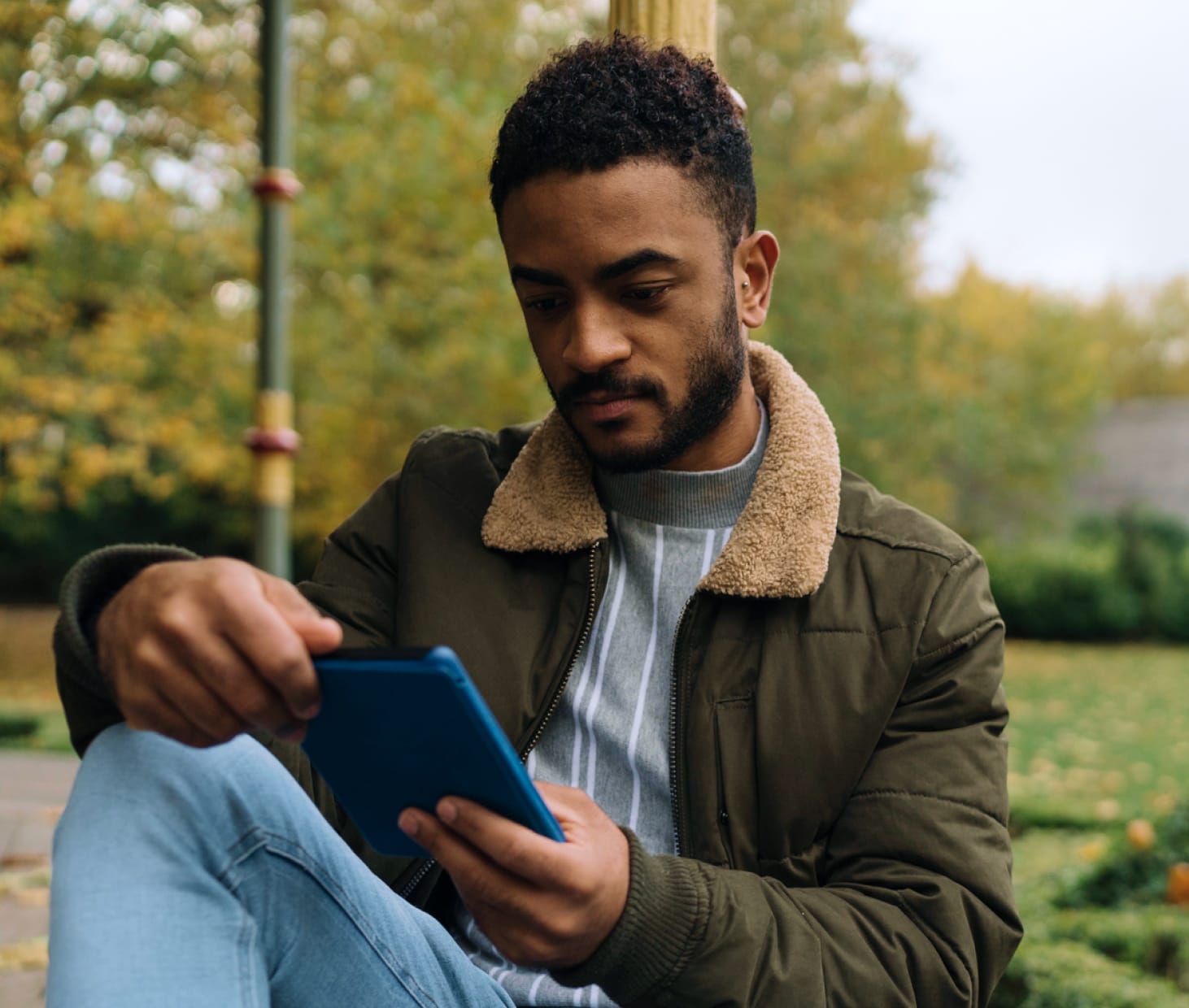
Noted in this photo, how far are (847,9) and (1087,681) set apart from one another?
8163 millimetres

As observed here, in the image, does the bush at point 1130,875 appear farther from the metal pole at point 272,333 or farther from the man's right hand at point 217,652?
the man's right hand at point 217,652

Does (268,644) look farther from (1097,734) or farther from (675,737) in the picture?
(1097,734)

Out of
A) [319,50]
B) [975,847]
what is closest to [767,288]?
[975,847]

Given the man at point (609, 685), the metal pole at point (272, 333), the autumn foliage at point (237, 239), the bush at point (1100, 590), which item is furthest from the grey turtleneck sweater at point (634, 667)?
the bush at point (1100, 590)

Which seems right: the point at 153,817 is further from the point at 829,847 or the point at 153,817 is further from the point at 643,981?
the point at 829,847

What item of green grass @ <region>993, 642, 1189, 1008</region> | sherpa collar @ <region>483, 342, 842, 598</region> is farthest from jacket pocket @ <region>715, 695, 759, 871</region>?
green grass @ <region>993, 642, 1189, 1008</region>

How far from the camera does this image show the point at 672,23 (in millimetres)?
2342

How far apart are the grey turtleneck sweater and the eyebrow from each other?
1.18 feet

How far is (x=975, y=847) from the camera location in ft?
5.59

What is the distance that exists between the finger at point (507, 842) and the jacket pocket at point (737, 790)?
1.88 ft

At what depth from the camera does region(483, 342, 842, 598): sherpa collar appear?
1919mm

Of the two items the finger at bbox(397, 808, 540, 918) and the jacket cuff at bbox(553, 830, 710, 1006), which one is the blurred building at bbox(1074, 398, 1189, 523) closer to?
the jacket cuff at bbox(553, 830, 710, 1006)


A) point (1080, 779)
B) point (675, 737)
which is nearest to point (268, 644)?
point (675, 737)

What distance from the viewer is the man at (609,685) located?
4.37 feet
